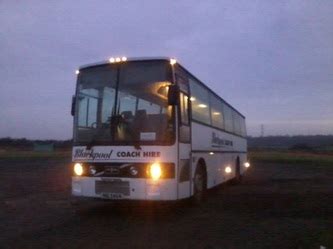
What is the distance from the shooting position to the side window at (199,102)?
14.4 metres

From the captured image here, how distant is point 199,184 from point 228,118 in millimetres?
7319

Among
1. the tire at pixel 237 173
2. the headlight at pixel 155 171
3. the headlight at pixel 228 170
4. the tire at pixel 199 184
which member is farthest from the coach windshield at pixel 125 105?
the tire at pixel 237 173

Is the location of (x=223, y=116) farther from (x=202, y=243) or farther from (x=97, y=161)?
(x=202, y=243)

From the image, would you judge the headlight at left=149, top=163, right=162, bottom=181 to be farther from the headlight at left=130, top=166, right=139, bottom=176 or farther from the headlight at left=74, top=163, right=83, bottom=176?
the headlight at left=74, top=163, right=83, bottom=176

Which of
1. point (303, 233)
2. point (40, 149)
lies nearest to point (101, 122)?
point (303, 233)

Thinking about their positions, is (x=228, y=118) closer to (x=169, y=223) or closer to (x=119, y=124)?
(x=119, y=124)

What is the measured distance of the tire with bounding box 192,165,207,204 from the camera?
13992 millimetres

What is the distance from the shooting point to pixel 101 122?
12.3 meters

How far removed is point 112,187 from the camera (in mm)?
12031

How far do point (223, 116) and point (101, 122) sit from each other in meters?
8.38

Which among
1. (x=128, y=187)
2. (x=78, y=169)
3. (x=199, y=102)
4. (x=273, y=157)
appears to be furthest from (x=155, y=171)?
(x=273, y=157)

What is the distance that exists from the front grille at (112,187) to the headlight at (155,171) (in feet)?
1.98

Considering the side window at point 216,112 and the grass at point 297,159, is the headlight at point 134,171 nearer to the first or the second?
the side window at point 216,112

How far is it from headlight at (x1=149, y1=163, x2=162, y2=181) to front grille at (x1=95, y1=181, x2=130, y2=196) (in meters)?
0.60
